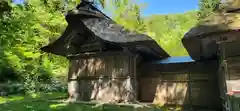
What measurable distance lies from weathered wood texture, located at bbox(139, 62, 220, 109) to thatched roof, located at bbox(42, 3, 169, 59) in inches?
53.7

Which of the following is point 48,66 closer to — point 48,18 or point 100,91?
point 48,18

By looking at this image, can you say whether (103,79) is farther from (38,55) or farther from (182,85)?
(38,55)

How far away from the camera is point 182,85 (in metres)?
11.3

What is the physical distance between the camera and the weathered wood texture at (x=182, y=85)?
1073 cm

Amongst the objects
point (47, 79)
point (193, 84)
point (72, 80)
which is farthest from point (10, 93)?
point (193, 84)

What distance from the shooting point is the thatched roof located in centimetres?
1041

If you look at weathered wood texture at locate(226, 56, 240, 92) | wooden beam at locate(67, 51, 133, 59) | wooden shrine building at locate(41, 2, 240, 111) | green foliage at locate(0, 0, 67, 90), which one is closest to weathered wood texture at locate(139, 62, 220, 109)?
wooden shrine building at locate(41, 2, 240, 111)

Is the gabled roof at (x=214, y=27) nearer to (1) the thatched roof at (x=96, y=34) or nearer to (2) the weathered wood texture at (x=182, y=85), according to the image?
(1) the thatched roof at (x=96, y=34)

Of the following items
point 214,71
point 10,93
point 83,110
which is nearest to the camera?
point 83,110

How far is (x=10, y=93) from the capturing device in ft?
60.5

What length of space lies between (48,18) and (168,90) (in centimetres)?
1278

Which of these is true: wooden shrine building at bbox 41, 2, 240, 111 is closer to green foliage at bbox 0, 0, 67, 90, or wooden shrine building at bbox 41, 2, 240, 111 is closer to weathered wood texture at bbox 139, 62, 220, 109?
weathered wood texture at bbox 139, 62, 220, 109

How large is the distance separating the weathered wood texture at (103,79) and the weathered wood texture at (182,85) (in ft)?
4.52

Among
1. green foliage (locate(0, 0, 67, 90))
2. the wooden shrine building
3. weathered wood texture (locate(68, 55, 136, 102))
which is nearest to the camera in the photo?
the wooden shrine building
